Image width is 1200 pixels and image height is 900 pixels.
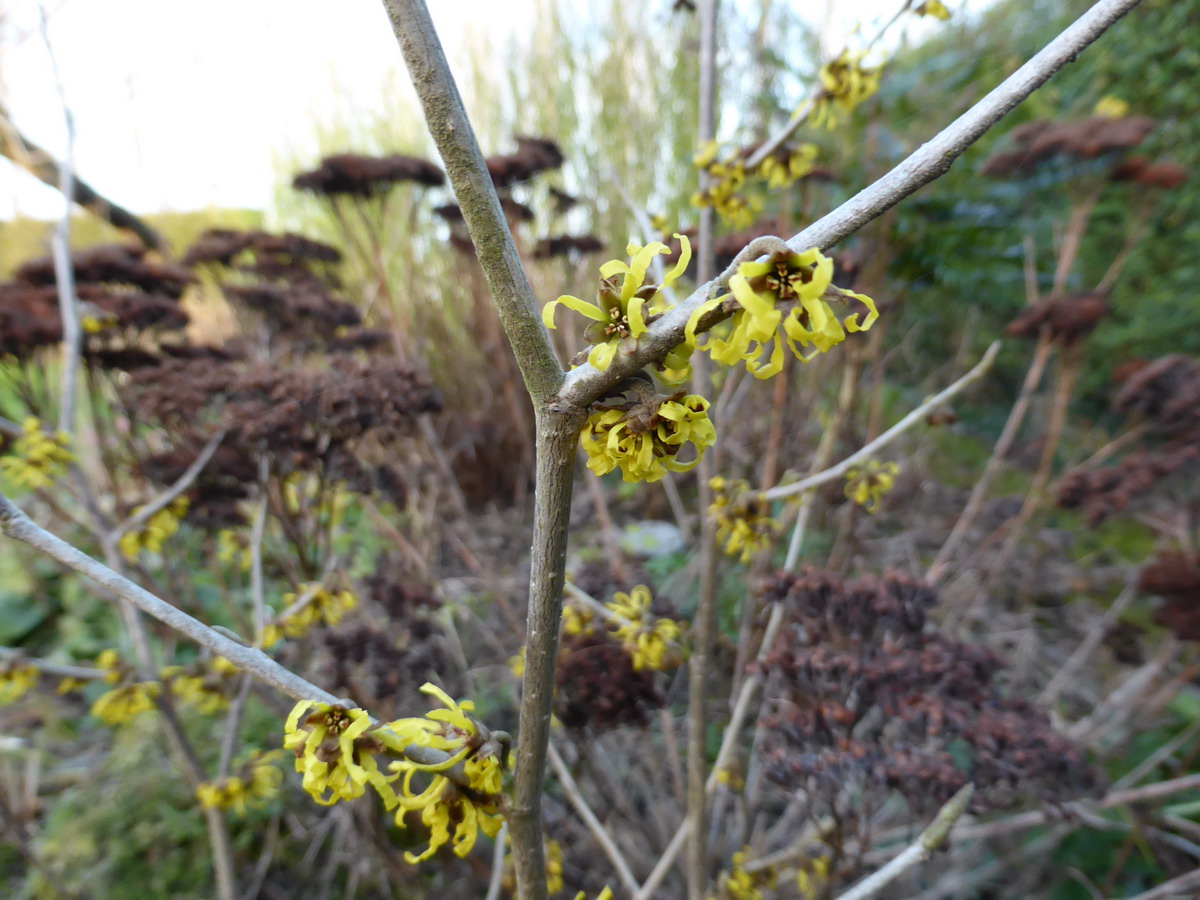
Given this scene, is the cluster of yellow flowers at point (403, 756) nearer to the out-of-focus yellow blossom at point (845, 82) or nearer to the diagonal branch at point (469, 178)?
the diagonal branch at point (469, 178)

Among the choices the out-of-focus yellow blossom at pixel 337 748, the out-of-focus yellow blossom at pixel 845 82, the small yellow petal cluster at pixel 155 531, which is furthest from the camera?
the small yellow petal cluster at pixel 155 531

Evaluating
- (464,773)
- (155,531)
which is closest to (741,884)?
(464,773)

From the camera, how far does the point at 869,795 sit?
1238 mm

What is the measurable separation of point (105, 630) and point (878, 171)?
385 cm

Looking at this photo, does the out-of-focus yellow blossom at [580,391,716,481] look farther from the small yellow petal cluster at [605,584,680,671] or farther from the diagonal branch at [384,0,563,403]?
the small yellow petal cluster at [605,584,680,671]

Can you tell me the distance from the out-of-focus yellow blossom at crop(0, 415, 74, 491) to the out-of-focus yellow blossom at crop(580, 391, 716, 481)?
1.50 meters

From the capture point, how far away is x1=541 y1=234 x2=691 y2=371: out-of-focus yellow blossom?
0.45 metres

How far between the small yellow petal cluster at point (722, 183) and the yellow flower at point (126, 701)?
144 cm

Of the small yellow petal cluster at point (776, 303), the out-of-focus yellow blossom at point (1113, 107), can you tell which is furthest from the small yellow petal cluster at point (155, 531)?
the out-of-focus yellow blossom at point (1113, 107)

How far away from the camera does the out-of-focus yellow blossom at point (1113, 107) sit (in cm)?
306

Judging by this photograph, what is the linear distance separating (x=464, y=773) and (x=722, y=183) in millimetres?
1085

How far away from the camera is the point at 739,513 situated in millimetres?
1152

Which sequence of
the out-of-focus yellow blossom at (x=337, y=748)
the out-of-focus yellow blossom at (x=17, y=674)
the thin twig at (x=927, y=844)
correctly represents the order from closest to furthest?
the out-of-focus yellow blossom at (x=337, y=748) → the thin twig at (x=927, y=844) → the out-of-focus yellow blossom at (x=17, y=674)

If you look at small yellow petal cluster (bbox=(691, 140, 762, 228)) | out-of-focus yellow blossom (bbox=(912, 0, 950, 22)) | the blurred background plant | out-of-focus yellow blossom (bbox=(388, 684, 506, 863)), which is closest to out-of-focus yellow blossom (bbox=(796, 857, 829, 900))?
the blurred background plant
